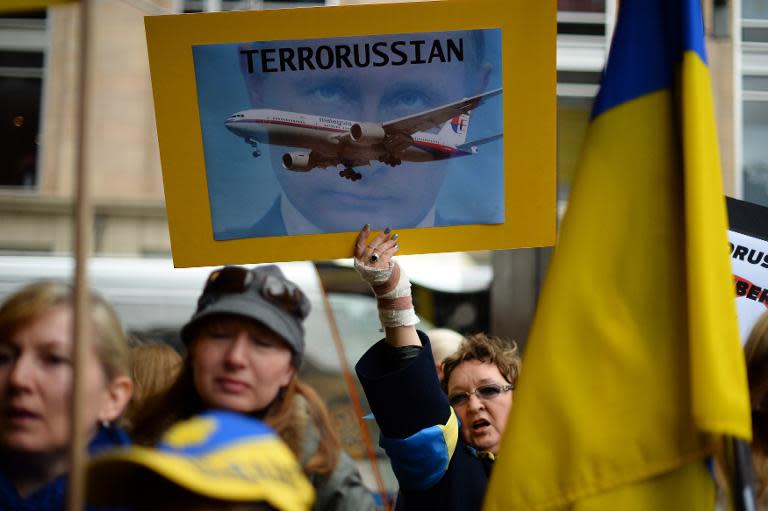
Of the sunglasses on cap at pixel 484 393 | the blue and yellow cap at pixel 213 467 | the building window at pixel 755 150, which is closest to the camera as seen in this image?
the blue and yellow cap at pixel 213 467

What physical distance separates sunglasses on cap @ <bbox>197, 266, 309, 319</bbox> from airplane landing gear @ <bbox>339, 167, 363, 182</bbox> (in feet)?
0.86

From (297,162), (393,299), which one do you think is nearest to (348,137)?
(297,162)

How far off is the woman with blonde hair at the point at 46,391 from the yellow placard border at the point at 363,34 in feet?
1.58

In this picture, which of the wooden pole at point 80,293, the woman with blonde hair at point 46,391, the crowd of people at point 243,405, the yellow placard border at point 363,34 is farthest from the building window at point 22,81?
the wooden pole at point 80,293

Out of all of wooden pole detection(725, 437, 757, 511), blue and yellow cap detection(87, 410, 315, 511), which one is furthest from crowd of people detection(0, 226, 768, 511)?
wooden pole detection(725, 437, 757, 511)

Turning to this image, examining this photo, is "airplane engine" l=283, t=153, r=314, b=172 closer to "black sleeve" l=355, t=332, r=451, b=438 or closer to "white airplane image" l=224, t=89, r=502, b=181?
"white airplane image" l=224, t=89, r=502, b=181

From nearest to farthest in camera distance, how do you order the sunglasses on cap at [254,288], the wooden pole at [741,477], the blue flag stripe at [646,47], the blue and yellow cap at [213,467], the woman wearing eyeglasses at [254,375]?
the blue and yellow cap at [213,467] < the wooden pole at [741,477] < the blue flag stripe at [646,47] < the woman wearing eyeglasses at [254,375] < the sunglasses on cap at [254,288]

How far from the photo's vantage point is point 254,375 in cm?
220

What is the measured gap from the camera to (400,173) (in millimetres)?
2367

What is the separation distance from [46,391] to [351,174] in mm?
831

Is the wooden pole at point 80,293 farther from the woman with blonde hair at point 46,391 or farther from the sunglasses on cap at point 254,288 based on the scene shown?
the sunglasses on cap at point 254,288

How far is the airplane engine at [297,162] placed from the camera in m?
2.37

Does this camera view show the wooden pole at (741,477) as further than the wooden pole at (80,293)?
Yes

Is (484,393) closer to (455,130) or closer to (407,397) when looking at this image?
(407,397)
